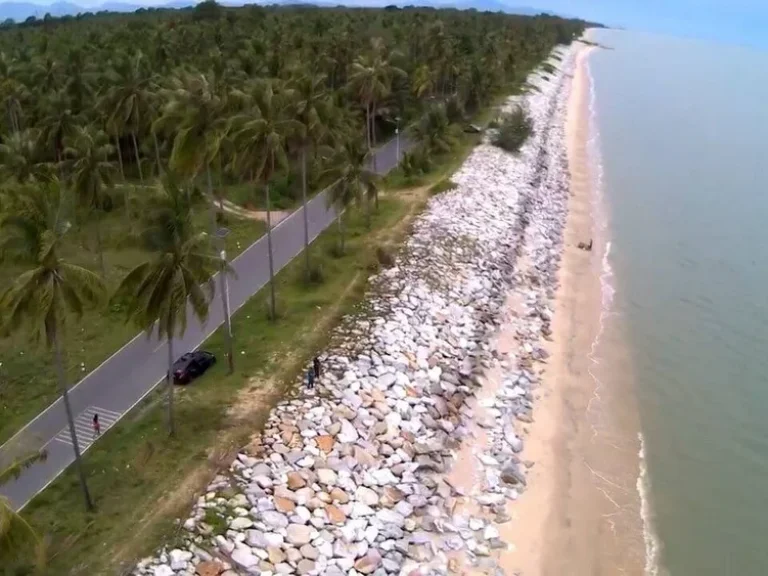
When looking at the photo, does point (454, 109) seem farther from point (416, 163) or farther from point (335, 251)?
point (335, 251)

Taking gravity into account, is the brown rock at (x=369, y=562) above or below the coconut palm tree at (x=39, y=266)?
below

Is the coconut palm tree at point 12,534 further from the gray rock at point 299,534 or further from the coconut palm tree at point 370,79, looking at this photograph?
the coconut palm tree at point 370,79

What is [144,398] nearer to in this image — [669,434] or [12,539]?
[12,539]

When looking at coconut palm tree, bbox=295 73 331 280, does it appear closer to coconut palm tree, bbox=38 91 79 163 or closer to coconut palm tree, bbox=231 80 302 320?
coconut palm tree, bbox=231 80 302 320

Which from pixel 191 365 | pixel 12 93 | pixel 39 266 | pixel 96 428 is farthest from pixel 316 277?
pixel 12 93

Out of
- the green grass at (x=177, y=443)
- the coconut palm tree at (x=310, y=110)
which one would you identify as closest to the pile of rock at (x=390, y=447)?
the green grass at (x=177, y=443)

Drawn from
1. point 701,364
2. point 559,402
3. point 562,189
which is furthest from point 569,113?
point 559,402
